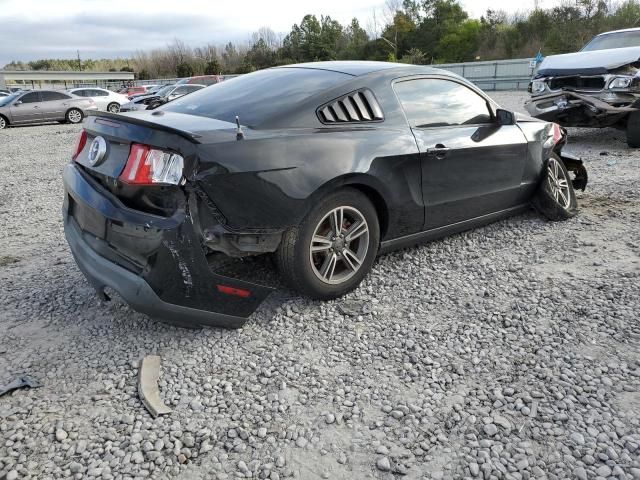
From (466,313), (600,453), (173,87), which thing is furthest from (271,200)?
(173,87)

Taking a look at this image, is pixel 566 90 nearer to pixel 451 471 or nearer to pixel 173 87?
pixel 451 471

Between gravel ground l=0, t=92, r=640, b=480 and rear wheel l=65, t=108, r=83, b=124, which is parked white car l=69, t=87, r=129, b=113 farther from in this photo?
gravel ground l=0, t=92, r=640, b=480

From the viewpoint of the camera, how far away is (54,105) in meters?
19.3

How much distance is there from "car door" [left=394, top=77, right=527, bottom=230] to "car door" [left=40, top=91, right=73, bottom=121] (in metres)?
19.2

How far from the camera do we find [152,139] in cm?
273

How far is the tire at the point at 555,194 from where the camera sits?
4.81 metres

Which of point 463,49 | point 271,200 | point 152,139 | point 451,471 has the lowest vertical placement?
point 451,471

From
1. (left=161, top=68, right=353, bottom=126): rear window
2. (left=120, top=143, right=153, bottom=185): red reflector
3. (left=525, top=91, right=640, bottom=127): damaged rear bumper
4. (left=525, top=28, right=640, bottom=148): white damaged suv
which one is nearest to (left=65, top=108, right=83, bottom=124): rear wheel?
(left=525, top=28, right=640, bottom=148): white damaged suv

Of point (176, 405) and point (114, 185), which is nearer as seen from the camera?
point (176, 405)

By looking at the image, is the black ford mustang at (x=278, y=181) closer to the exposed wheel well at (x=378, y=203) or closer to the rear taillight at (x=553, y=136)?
the exposed wheel well at (x=378, y=203)

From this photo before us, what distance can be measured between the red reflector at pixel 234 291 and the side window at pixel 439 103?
1.76 meters

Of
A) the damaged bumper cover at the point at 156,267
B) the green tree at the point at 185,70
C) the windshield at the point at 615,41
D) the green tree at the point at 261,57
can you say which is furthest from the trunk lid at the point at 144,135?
the green tree at the point at 185,70

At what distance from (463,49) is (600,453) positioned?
51971mm

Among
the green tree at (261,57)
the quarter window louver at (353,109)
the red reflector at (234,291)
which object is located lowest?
the red reflector at (234,291)
